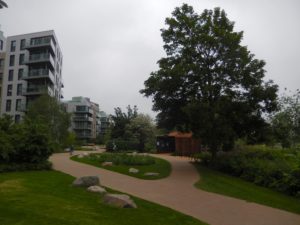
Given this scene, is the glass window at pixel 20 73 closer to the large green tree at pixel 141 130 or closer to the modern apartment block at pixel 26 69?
the modern apartment block at pixel 26 69

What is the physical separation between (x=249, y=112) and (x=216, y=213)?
12414 millimetres

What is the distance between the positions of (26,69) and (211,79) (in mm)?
43054

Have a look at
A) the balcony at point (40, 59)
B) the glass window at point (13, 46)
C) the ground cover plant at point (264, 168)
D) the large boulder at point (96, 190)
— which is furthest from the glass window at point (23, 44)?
the large boulder at point (96, 190)

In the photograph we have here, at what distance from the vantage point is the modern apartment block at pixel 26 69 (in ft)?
175

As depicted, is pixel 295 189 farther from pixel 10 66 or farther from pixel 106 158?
pixel 10 66

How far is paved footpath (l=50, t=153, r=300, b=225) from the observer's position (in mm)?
9611

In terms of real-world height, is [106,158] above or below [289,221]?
above

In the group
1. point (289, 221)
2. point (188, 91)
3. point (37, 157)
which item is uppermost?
point (188, 91)

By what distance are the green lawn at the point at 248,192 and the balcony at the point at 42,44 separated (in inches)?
1734

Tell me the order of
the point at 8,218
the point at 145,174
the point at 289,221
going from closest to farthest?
the point at 8,218
the point at 289,221
the point at 145,174

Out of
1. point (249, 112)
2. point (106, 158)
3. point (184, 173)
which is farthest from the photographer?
point (106, 158)

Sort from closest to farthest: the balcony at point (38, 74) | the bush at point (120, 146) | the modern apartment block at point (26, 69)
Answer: the bush at point (120, 146) < the balcony at point (38, 74) < the modern apartment block at point (26, 69)

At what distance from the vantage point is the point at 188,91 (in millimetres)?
21531

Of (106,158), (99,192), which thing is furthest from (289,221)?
(106,158)
